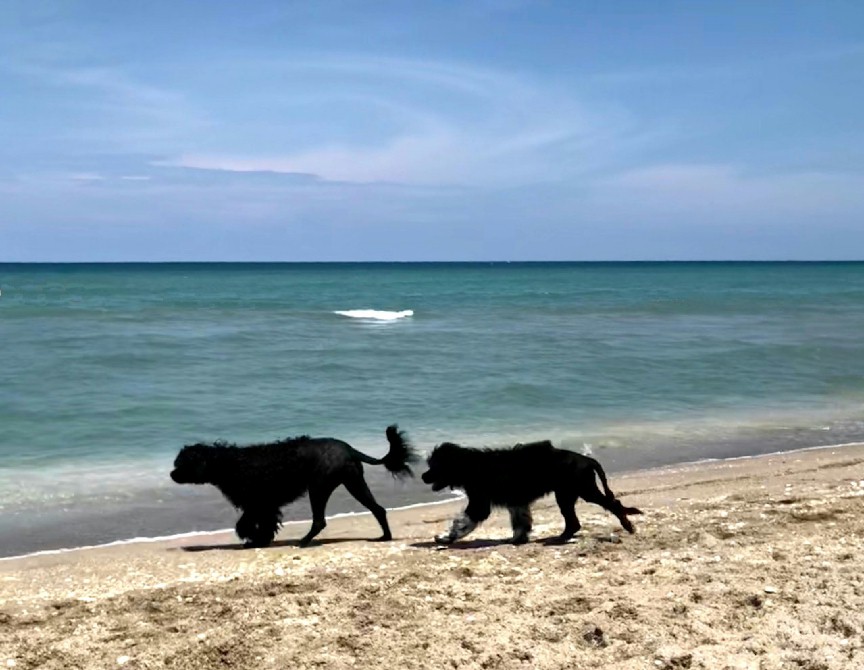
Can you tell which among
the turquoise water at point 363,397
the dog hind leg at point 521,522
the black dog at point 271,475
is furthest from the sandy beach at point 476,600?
the turquoise water at point 363,397

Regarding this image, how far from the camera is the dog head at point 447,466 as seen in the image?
806cm

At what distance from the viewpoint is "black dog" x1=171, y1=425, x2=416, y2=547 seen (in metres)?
8.21

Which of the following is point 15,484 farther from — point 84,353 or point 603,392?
point 84,353

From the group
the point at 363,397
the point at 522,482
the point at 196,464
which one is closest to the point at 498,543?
the point at 522,482

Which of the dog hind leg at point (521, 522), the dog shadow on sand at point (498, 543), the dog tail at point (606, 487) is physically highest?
the dog tail at point (606, 487)

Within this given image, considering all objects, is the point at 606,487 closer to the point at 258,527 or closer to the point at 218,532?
the point at 258,527

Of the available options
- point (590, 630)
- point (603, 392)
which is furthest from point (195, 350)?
point (590, 630)

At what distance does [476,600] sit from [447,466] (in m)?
2.37

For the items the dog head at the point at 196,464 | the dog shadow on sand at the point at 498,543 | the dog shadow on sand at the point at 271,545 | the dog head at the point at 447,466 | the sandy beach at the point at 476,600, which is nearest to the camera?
the sandy beach at the point at 476,600

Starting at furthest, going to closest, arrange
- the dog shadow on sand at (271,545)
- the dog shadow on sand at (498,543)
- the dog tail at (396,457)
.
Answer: the dog tail at (396,457) → the dog shadow on sand at (271,545) → the dog shadow on sand at (498,543)

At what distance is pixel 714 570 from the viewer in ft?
20.2

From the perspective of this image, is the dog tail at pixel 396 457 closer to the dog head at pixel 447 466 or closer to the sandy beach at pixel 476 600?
the dog head at pixel 447 466

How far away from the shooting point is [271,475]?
8195mm

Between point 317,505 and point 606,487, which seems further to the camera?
point 317,505
